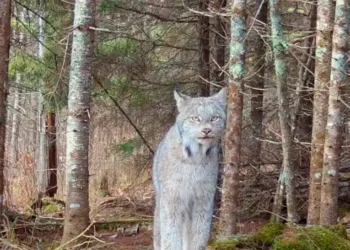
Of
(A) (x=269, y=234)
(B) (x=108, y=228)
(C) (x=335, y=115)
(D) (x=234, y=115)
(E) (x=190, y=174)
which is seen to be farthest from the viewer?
(B) (x=108, y=228)

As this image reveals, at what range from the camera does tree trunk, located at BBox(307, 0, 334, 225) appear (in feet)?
24.8

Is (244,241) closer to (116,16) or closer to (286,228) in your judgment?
Answer: (286,228)

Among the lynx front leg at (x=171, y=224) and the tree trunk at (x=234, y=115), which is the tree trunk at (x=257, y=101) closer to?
the tree trunk at (x=234, y=115)

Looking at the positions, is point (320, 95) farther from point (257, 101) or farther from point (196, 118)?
point (257, 101)

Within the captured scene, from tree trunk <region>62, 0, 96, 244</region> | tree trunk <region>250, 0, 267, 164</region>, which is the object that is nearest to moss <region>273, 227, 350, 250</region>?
tree trunk <region>62, 0, 96, 244</region>

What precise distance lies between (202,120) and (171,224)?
110 centimetres

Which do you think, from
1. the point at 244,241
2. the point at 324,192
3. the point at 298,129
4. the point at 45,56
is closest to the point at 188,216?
the point at 244,241

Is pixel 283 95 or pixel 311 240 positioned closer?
pixel 311 240

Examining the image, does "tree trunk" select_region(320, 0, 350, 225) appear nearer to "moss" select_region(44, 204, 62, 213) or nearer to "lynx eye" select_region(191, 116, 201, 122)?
"lynx eye" select_region(191, 116, 201, 122)

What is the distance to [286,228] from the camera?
6.37 m

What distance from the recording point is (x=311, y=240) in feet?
19.4

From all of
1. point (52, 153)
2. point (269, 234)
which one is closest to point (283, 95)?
point (269, 234)

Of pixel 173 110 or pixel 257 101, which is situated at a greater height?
pixel 257 101

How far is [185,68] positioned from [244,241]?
731cm
